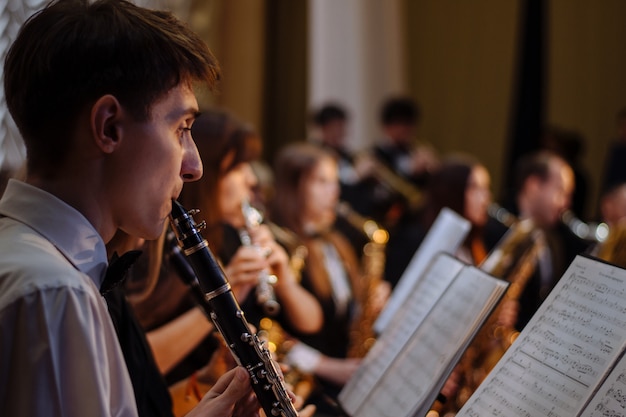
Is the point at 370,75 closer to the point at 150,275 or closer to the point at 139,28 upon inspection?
the point at 150,275

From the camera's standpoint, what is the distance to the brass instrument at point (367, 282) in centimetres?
323

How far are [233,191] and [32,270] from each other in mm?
1326

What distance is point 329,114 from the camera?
254 inches

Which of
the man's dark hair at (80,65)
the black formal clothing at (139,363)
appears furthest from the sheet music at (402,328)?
the man's dark hair at (80,65)

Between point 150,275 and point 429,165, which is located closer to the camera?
point 150,275

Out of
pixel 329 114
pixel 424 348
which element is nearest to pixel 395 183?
pixel 329 114

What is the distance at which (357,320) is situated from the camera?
10.8ft

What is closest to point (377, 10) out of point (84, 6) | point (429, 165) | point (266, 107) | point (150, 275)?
point (266, 107)

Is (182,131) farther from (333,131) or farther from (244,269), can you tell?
(333,131)

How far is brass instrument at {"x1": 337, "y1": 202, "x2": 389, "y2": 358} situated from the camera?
10.6 feet

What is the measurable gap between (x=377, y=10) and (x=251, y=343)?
6762 mm

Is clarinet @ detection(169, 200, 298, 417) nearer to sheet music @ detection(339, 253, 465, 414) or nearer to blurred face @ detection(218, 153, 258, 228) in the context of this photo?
sheet music @ detection(339, 253, 465, 414)

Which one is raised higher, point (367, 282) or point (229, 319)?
point (229, 319)

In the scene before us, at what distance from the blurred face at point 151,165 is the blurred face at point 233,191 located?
1001mm
